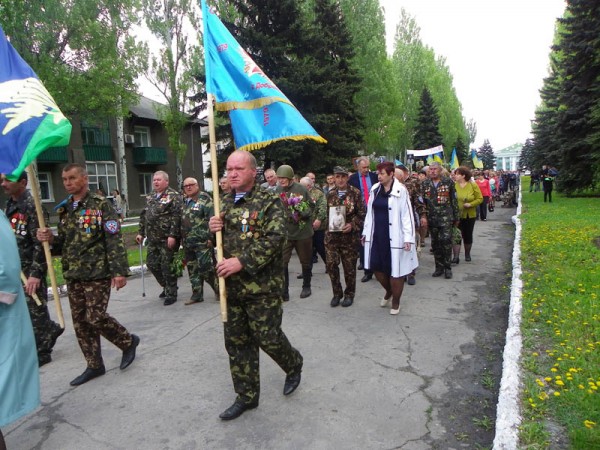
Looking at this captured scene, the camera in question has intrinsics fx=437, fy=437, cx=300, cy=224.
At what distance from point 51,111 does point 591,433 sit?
4.53 m

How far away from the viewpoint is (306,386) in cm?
381

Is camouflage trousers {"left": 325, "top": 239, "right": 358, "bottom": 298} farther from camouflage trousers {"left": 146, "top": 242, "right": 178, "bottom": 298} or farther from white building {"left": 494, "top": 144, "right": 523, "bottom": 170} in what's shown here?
white building {"left": 494, "top": 144, "right": 523, "bottom": 170}

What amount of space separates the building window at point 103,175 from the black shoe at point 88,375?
2757cm

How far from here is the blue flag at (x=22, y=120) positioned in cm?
320

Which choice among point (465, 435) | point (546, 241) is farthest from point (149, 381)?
point (546, 241)

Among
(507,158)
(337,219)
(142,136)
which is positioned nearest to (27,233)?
(337,219)

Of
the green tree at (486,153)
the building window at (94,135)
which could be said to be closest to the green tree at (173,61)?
the building window at (94,135)

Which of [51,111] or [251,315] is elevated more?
[51,111]

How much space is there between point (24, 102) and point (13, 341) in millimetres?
1935

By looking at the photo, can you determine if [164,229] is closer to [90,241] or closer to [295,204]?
[295,204]

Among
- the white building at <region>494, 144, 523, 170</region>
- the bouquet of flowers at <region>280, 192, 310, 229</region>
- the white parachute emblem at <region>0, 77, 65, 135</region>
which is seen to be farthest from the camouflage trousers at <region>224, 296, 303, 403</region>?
the white building at <region>494, 144, 523, 170</region>

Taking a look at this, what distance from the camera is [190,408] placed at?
11.5 feet

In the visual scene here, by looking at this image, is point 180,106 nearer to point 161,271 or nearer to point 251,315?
point 161,271

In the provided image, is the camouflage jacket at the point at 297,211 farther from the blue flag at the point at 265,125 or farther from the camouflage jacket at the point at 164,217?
the blue flag at the point at 265,125
